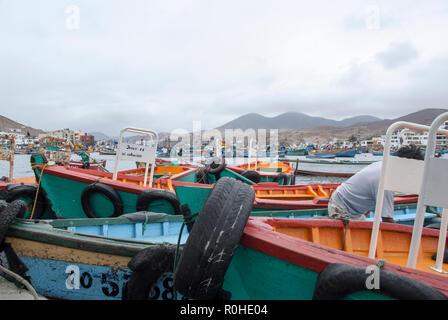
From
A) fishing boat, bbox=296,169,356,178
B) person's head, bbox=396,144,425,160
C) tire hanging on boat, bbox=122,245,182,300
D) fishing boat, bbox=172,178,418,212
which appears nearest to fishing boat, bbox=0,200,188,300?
tire hanging on boat, bbox=122,245,182,300

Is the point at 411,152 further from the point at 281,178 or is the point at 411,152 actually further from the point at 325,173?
the point at 325,173

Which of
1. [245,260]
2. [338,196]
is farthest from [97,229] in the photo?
[338,196]

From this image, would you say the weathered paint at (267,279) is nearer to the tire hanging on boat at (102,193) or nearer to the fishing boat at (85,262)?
the fishing boat at (85,262)

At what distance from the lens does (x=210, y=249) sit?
186cm

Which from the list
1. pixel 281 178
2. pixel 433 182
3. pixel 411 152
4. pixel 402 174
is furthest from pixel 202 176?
pixel 433 182

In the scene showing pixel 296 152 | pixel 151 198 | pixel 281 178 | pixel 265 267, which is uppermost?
pixel 265 267

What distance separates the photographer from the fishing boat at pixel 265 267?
1.47 meters

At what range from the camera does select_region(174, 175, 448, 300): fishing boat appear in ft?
4.83

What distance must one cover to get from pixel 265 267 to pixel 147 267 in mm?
1117

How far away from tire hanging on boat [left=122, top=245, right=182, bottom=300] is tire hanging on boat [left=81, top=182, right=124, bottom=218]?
3607 mm

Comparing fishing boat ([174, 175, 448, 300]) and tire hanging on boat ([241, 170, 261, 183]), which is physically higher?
fishing boat ([174, 175, 448, 300])

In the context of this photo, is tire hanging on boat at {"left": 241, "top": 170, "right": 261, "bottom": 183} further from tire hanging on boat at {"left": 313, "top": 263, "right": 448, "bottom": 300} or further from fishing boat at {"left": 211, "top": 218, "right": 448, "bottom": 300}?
tire hanging on boat at {"left": 313, "top": 263, "right": 448, "bottom": 300}

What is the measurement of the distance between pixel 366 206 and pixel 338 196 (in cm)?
41

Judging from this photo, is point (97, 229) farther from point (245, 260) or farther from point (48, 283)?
point (245, 260)
